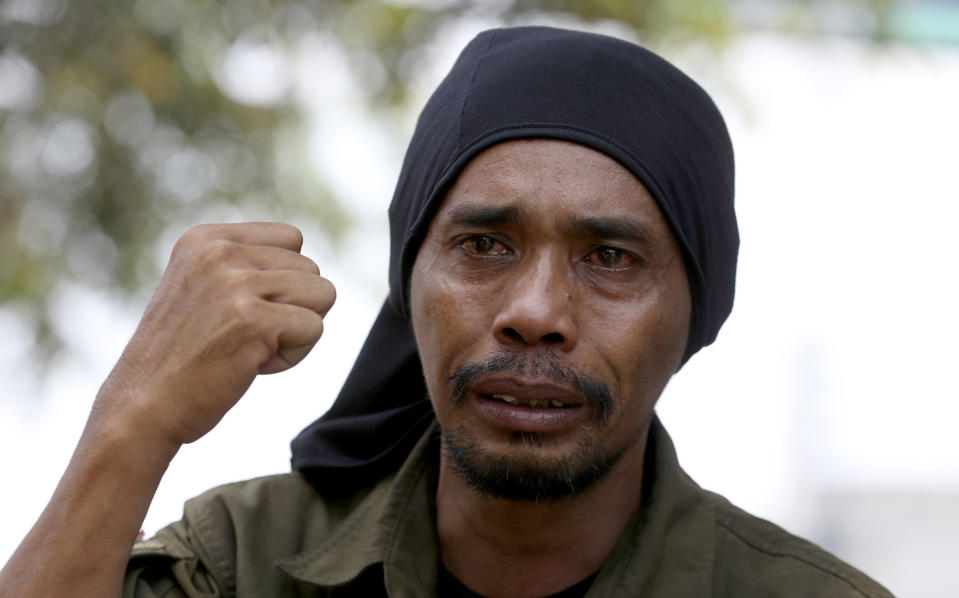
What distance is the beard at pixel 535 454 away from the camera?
2.66 meters

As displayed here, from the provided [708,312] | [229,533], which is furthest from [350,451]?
[708,312]

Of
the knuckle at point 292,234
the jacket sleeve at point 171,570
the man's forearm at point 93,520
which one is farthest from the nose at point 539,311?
the jacket sleeve at point 171,570

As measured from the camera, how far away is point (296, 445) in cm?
317

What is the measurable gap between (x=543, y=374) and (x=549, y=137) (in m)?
0.53

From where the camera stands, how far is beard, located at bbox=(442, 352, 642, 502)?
266 centimetres

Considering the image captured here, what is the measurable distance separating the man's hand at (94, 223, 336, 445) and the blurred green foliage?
379 centimetres

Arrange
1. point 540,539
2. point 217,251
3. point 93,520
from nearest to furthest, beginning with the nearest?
point 93,520
point 217,251
point 540,539

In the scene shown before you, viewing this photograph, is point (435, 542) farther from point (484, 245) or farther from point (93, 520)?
point (93, 520)

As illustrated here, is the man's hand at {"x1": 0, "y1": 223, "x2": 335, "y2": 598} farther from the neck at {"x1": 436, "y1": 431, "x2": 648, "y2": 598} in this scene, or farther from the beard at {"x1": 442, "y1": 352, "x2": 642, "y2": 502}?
the neck at {"x1": 436, "y1": 431, "x2": 648, "y2": 598}

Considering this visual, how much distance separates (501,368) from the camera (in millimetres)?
2674

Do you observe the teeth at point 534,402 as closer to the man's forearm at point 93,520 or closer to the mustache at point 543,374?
the mustache at point 543,374

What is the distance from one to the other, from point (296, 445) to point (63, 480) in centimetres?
75

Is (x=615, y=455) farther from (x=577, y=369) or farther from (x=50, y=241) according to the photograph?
(x=50, y=241)

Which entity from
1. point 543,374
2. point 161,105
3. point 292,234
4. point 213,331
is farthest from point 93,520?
point 161,105
